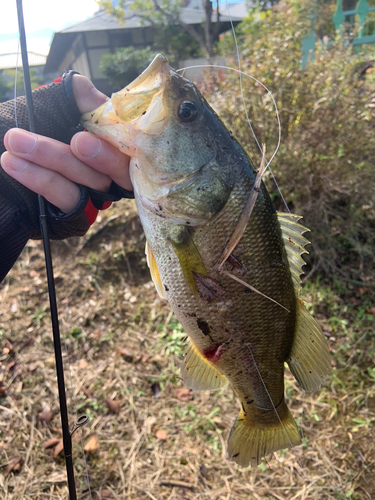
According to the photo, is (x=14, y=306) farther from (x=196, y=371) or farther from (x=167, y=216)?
(x=167, y=216)

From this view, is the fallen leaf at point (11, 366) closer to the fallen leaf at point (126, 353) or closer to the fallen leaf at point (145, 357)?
the fallen leaf at point (126, 353)

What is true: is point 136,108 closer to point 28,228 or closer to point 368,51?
point 28,228

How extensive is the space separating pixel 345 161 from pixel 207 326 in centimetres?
318

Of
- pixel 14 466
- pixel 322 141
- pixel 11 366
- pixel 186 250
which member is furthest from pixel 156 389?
pixel 322 141

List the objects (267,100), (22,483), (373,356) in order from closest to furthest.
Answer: (22,483) < (373,356) < (267,100)

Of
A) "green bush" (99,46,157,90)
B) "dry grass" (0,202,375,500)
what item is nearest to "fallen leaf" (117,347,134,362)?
"dry grass" (0,202,375,500)

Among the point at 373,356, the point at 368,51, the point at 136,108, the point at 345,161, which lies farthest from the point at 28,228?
the point at 368,51

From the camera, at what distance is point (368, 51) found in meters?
4.95

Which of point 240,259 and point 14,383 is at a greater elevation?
point 240,259

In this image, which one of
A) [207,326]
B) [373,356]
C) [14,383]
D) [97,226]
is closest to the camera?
[207,326]

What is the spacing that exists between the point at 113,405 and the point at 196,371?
56.7 inches

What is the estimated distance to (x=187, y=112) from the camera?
1.18 metres

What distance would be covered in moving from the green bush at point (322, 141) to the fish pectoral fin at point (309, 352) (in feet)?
7.72

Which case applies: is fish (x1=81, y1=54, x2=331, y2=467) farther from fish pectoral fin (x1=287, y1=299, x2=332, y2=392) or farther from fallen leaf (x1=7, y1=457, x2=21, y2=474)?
fallen leaf (x1=7, y1=457, x2=21, y2=474)
